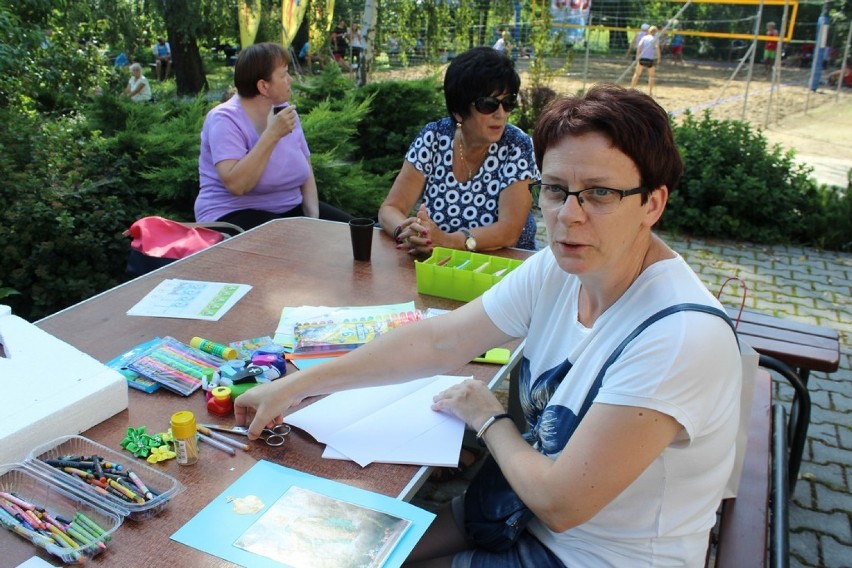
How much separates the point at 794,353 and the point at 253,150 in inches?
105

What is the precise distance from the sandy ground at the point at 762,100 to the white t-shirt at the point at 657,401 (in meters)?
4.75

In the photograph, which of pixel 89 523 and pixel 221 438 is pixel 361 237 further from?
pixel 89 523

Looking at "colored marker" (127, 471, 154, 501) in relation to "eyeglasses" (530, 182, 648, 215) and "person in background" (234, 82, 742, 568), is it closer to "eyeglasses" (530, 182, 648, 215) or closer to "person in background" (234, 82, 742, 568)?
"person in background" (234, 82, 742, 568)

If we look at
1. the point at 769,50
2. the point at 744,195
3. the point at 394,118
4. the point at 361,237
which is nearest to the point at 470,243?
the point at 361,237

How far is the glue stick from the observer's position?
189 cm

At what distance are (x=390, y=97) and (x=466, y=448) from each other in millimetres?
5029

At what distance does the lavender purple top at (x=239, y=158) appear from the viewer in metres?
3.45

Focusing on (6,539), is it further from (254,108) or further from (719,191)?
(719,191)

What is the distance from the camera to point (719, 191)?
20.4ft

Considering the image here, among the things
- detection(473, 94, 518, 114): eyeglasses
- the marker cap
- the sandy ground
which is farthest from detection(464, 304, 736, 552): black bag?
the sandy ground

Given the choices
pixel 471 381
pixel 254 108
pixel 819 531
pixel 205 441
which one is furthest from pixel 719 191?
pixel 205 441

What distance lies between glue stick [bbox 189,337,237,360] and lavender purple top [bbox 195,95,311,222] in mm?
1722

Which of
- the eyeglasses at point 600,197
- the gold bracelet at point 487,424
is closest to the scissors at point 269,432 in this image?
the gold bracelet at point 487,424

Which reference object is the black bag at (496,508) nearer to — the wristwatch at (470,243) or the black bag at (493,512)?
the black bag at (493,512)
